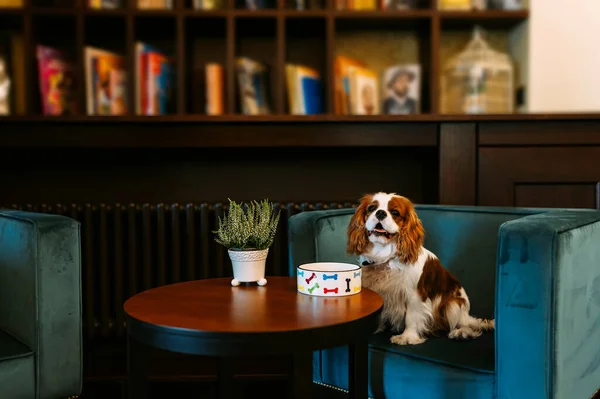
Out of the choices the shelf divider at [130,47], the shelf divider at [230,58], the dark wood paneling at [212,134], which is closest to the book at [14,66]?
the dark wood paneling at [212,134]

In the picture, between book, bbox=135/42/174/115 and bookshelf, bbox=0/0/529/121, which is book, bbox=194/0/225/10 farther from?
book, bbox=135/42/174/115

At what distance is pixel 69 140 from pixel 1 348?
98 centimetres

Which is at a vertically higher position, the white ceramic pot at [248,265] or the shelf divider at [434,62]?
the shelf divider at [434,62]

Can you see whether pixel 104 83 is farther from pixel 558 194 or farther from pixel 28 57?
pixel 558 194

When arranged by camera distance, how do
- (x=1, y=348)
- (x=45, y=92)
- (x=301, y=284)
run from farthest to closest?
(x=45, y=92) < (x=1, y=348) < (x=301, y=284)

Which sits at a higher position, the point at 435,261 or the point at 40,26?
the point at 40,26

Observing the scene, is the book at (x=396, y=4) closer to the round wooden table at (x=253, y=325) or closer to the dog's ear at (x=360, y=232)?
the dog's ear at (x=360, y=232)

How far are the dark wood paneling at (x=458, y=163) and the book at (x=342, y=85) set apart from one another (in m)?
0.40

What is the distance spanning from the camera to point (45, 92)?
2.31m

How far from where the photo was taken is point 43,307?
4.78 ft

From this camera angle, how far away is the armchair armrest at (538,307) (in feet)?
3.77

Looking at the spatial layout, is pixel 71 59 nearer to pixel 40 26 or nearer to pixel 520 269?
pixel 40 26

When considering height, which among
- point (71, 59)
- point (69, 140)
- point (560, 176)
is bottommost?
point (560, 176)

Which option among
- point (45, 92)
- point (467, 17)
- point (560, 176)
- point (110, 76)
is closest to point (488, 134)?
point (560, 176)
